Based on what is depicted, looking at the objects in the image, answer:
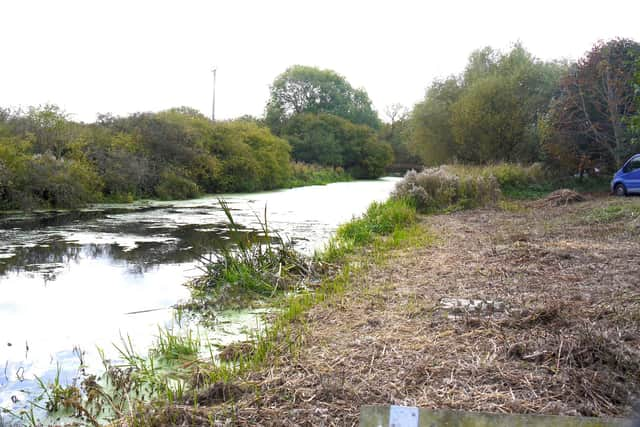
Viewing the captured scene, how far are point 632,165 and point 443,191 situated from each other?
223 inches

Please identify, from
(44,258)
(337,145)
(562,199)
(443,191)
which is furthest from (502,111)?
(337,145)

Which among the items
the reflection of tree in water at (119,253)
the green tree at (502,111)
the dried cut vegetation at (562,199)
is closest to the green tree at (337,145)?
the green tree at (502,111)

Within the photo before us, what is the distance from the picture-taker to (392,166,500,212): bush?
46.1 ft

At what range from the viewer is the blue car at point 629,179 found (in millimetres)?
14617

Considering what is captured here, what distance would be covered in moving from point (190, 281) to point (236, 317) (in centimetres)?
149

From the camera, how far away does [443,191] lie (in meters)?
14.4

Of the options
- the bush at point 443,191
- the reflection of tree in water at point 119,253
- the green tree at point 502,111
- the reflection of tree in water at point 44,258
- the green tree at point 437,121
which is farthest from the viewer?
the green tree at point 437,121

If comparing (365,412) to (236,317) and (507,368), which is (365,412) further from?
(236,317)

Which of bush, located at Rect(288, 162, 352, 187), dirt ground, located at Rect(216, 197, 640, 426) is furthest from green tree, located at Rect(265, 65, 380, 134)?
dirt ground, located at Rect(216, 197, 640, 426)

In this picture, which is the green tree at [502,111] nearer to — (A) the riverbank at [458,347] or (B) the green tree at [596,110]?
(B) the green tree at [596,110]

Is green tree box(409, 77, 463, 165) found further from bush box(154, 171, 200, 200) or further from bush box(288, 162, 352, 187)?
bush box(154, 171, 200, 200)

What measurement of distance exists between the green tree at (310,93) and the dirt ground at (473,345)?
50.8m

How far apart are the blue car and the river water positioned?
8649 mm

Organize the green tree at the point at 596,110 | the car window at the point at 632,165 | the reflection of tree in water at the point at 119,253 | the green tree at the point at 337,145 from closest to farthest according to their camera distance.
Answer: the reflection of tree in water at the point at 119,253, the car window at the point at 632,165, the green tree at the point at 596,110, the green tree at the point at 337,145
